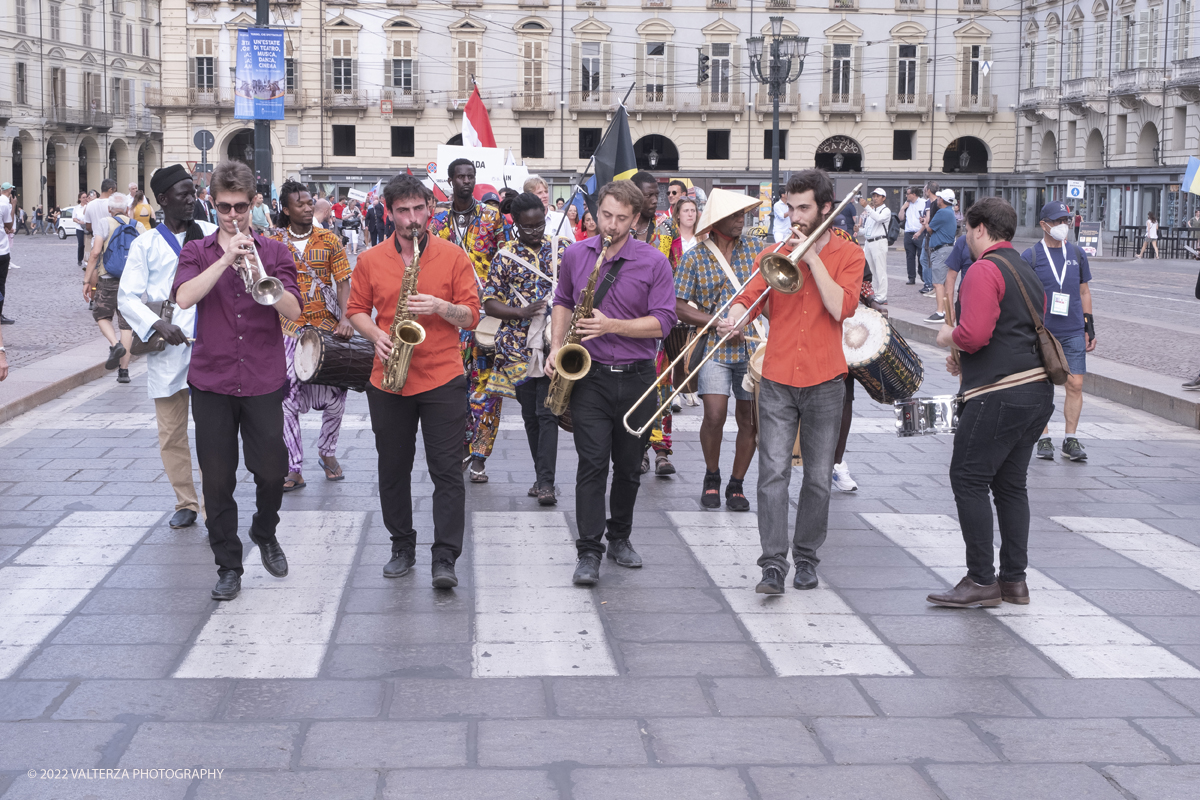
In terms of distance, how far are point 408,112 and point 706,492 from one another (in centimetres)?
4936

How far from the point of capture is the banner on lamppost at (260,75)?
1612cm

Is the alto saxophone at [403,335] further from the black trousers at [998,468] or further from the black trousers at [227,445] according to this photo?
the black trousers at [998,468]

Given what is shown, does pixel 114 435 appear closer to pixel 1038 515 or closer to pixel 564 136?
pixel 1038 515

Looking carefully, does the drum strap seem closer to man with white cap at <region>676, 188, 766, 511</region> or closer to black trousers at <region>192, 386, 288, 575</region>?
man with white cap at <region>676, 188, 766, 511</region>

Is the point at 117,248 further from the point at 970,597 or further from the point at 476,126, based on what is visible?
the point at 970,597

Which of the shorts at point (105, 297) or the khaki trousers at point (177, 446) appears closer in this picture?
the khaki trousers at point (177, 446)

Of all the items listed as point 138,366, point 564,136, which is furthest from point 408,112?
point 138,366

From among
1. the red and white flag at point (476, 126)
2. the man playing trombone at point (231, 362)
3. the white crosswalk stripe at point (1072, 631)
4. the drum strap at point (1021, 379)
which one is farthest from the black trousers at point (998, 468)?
the red and white flag at point (476, 126)

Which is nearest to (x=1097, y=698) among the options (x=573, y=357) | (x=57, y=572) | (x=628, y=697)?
(x=628, y=697)

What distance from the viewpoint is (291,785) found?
3723 mm

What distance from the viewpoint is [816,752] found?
13.2 ft

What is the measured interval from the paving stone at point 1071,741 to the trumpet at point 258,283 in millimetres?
3060

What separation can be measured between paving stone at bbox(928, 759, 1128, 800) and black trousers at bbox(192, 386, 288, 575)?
303 centimetres

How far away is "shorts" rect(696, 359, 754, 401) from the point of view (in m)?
7.41
